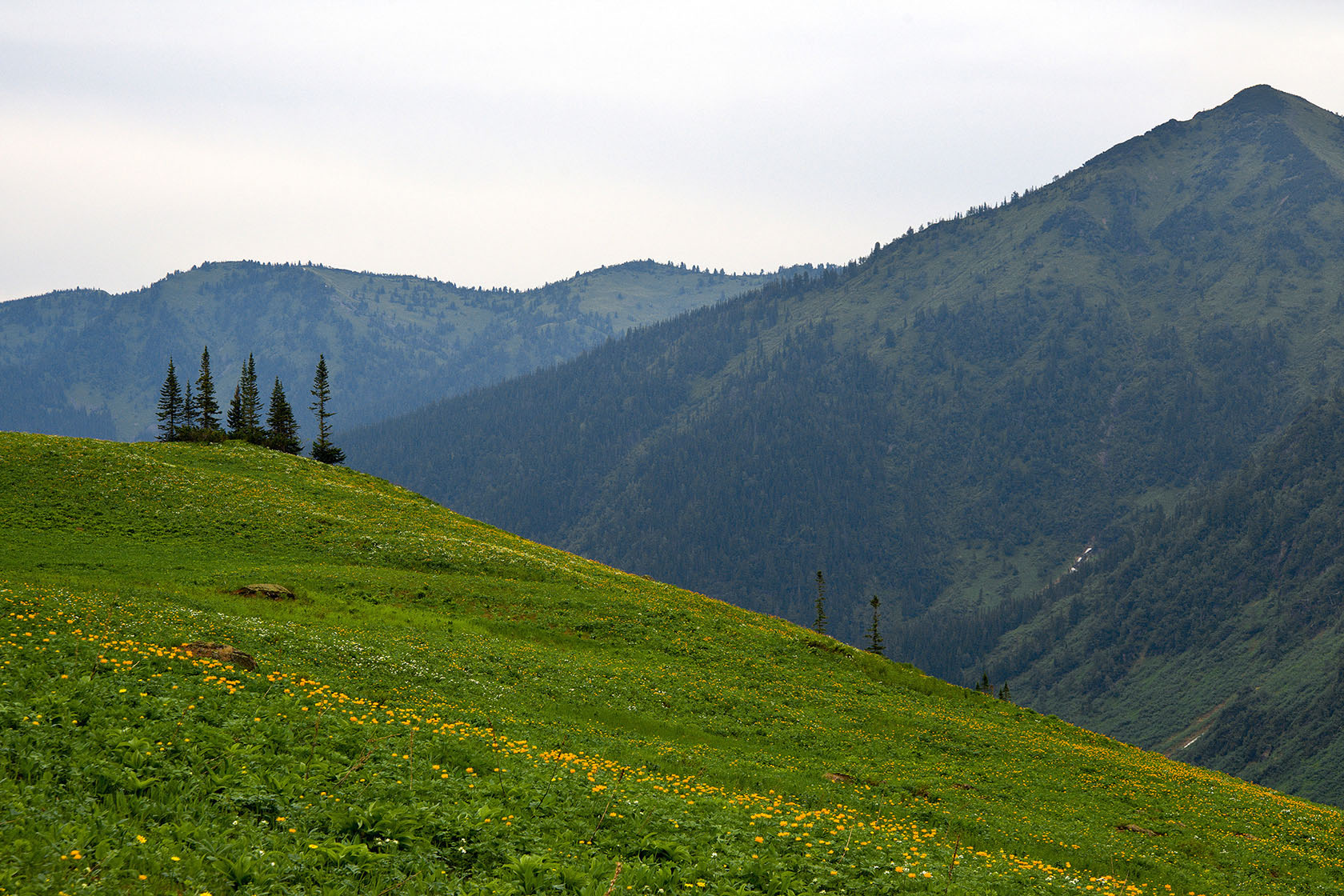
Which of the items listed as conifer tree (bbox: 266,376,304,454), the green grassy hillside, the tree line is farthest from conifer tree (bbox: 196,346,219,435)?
the green grassy hillside

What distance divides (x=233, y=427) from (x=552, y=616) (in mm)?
61907

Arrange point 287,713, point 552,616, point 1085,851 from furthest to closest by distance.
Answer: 1. point 552,616
2. point 1085,851
3. point 287,713

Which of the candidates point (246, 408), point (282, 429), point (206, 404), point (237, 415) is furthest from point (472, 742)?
point (246, 408)

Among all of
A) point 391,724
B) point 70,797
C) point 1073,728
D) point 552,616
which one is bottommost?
point 1073,728

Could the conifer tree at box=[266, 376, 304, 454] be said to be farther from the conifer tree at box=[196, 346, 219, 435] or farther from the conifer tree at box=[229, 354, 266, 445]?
the conifer tree at box=[196, 346, 219, 435]

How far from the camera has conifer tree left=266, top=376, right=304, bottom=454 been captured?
288 ft

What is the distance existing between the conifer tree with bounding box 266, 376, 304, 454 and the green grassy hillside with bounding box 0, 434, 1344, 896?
26.0 meters

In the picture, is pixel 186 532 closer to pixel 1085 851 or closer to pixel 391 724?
pixel 391 724

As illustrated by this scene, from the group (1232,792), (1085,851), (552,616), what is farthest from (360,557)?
(1232,792)

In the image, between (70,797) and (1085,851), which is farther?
(1085,851)

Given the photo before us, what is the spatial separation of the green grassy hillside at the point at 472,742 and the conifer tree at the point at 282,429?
2596cm

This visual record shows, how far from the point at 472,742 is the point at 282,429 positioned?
270 ft

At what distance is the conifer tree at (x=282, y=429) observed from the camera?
8781 cm

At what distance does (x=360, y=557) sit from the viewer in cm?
5150
